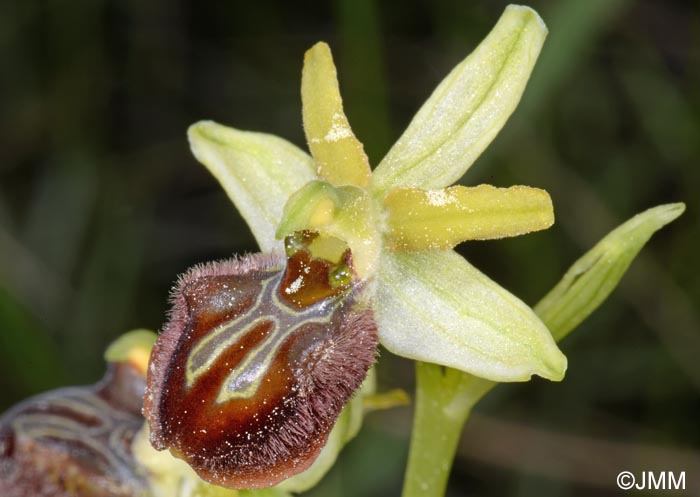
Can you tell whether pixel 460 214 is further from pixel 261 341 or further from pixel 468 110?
pixel 261 341

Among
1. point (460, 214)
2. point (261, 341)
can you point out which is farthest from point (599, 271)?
point (261, 341)

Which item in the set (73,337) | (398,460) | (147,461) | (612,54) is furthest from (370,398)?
(612,54)

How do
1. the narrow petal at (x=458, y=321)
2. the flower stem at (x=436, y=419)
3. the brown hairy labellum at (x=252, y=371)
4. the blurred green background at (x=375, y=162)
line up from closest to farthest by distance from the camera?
the brown hairy labellum at (x=252, y=371)
the narrow petal at (x=458, y=321)
the flower stem at (x=436, y=419)
the blurred green background at (x=375, y=162)

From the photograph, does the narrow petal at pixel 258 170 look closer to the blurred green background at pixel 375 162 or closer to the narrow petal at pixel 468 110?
the narrow petal at pixel 468 110

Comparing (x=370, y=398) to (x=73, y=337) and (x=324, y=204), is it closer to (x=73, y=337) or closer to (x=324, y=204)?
(x=324, y=204)

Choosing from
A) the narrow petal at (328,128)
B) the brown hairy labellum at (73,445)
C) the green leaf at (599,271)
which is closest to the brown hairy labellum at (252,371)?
the narrow petal at (328,128)
